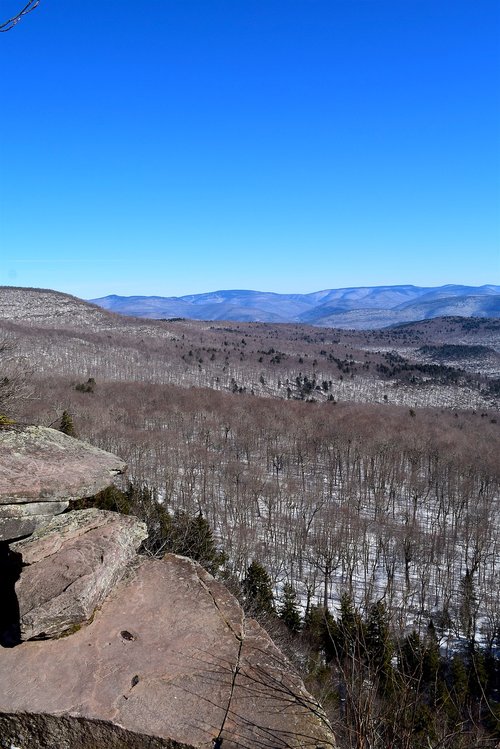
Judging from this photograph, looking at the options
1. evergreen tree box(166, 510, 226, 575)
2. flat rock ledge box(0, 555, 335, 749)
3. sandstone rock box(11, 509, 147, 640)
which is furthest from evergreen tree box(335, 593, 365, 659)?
evergreen tree box(166, 510, 226, 575)

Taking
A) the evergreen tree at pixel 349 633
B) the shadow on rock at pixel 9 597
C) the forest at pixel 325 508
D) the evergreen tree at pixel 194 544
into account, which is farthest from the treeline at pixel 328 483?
the shadow on rock at pixel 9 597

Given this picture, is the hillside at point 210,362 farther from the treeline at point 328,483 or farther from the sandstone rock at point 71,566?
the sandstone rock at point 71,566

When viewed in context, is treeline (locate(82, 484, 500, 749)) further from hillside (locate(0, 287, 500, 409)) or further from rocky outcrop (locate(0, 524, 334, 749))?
hillside (locate(0, 287, 500, 409))

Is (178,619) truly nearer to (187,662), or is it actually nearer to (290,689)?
(187,662)

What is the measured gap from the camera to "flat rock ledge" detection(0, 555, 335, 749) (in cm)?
639

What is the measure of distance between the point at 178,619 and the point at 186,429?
191 feet

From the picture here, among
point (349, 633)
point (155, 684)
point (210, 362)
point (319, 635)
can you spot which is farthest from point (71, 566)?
point (210, 362)

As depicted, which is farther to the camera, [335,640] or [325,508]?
[325,508]

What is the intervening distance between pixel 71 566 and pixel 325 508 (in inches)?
1793

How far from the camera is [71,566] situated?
27.7 ft

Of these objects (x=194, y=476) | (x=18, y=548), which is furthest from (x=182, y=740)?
(x=194, y=476)

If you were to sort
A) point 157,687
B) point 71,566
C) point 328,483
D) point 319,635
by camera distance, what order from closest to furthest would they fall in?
1. point 157,687
2. point 71,566
3. point 319,635
4. point 328,483

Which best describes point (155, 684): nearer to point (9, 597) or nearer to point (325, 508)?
point (9, 597)

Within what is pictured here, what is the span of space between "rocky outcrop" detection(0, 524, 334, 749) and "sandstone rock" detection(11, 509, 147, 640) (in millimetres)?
106
